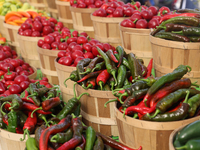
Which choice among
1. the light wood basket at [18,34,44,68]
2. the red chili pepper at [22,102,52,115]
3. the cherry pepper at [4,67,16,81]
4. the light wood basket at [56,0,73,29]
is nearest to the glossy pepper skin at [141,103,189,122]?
the red chili pepper at [22,102,52,115]

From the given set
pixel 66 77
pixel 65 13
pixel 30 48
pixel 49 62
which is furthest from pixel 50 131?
pixel 65 13

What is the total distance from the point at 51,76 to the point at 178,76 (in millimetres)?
2244

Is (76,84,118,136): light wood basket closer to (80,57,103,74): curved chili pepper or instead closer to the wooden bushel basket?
(80,57,103,74): curved chili pepper

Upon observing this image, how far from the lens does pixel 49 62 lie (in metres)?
3.86

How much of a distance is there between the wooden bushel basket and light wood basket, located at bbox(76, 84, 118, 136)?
373 mm

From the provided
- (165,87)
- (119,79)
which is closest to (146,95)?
(165,87)

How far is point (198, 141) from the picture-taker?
1511 millimetres

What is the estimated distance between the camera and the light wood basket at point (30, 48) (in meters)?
4.48

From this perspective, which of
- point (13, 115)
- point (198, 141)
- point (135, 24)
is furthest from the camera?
point (135, 24)

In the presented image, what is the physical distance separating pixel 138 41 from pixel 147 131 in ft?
6.24

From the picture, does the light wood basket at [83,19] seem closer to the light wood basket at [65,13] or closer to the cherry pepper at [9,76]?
the light wood basket at [65,13]

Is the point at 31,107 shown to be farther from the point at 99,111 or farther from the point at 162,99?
the point at 162,99

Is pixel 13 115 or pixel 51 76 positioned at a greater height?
pixel 13 115

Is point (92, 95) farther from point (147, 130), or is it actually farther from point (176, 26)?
point (176, 26)
